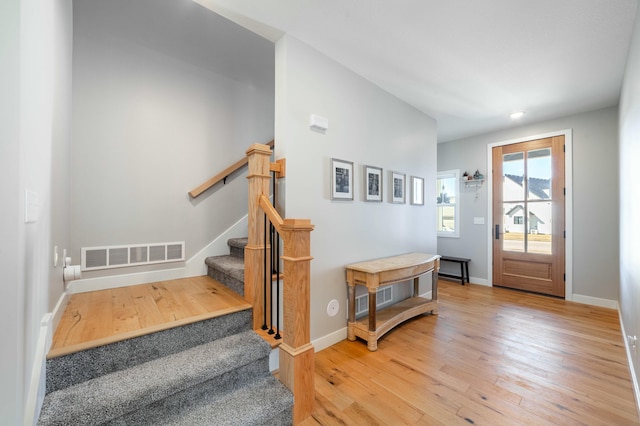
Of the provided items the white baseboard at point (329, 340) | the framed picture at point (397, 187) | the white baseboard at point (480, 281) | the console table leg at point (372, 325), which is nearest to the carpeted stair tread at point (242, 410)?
the white baseboard at point (329, 340)

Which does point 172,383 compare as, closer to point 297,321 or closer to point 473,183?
point 297,321

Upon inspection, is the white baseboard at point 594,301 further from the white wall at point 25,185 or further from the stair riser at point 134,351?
the white wall at point 25,185

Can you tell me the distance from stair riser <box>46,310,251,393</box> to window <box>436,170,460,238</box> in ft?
14.4

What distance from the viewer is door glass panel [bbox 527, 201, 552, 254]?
154 inches

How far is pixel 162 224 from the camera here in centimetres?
266

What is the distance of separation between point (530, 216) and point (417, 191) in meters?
2.05

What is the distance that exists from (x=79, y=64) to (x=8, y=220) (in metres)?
2.27

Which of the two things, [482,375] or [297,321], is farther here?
[482,375]

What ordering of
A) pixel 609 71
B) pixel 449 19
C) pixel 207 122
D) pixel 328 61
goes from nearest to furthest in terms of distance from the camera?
pixel 449 19
pixel 328 61
pixel 609 71
pixel 207 122

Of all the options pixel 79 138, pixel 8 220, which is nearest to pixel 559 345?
pixel 8 220

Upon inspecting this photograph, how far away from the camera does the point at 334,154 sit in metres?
2.45

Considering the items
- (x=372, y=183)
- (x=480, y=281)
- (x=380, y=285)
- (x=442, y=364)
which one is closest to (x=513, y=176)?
(x=480, y=281)

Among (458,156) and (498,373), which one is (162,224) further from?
(458,156)

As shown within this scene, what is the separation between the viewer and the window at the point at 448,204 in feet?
16.2
